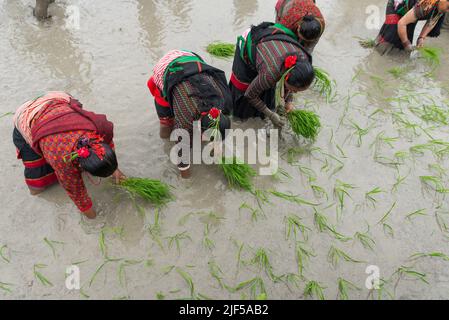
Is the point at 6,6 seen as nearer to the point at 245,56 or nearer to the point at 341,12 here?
Result: the point at 245,56

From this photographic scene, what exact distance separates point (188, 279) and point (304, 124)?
1.74 meters

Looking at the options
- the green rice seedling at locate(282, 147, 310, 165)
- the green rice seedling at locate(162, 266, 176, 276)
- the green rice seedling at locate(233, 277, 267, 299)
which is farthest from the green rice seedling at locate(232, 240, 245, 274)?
the green rice seedling at locate(282, 147, 310, 165)

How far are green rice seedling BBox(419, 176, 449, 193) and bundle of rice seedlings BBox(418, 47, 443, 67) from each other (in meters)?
1.94

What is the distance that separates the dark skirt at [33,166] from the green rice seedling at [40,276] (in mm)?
644

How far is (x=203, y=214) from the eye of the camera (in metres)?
2.46

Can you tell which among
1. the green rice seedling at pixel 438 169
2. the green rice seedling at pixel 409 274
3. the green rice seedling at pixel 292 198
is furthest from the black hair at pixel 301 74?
the green rice seedling at pixel 438 169

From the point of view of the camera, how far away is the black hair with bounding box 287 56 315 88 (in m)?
2.06

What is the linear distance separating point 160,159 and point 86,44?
223 cm

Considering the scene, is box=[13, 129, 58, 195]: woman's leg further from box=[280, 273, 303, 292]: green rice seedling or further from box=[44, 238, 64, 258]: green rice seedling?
box=[280, 273, 303, 292]: green rice seedling

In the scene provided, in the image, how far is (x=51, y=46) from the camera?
3.88m

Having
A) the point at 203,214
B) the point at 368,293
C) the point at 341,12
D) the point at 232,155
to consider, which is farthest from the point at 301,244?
the point at 341,12

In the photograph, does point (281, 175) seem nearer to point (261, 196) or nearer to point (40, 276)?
point (261, 196)

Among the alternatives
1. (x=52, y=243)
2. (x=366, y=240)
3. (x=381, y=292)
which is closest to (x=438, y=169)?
(x=366, y=240)

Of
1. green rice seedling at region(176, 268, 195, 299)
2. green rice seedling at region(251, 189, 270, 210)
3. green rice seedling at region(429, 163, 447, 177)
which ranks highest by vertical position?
green rice seedling at region(429, 163, 447, 177)
